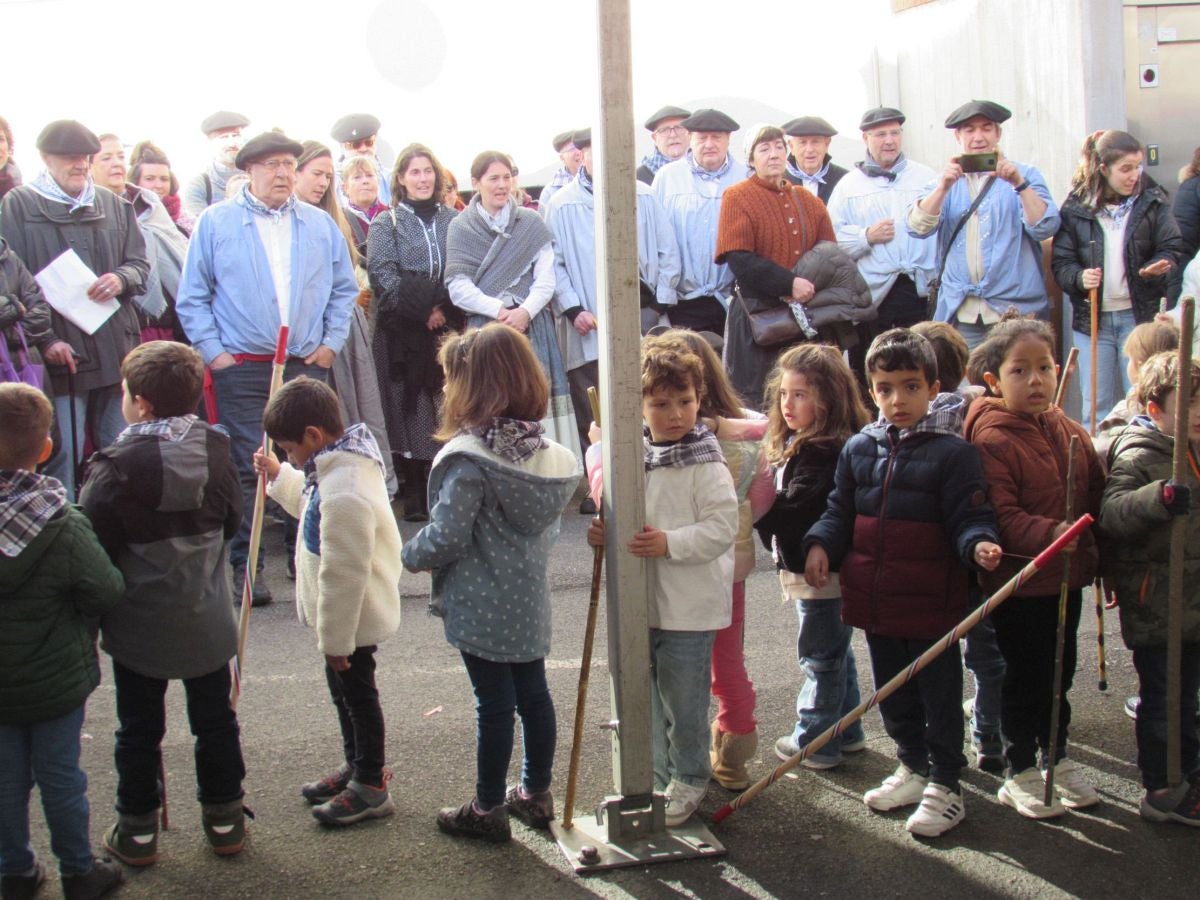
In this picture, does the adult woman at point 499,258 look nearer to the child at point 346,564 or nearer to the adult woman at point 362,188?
the adult woman at point 362,188

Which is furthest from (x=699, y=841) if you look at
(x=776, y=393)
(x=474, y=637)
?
(x=776, y=393)

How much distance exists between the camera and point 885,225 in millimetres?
8922

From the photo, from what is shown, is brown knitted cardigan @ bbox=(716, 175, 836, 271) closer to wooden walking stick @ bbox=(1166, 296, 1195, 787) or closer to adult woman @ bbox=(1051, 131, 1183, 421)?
adult woman @ bbox=(1051, 131, 1183, 421)

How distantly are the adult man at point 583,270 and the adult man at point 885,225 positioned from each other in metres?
1.11

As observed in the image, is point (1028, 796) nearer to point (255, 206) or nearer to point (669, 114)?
point (255, 206)

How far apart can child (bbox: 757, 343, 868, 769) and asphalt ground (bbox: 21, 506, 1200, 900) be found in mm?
244

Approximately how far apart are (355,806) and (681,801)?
101cm

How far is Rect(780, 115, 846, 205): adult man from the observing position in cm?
991

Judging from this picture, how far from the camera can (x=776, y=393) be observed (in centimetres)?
488

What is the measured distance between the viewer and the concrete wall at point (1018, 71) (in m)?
10.3

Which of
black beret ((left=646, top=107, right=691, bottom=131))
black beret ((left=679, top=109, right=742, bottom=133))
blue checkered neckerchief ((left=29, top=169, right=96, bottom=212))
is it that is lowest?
blue checkered neckerchief ((left=29, top=169, right=96, bottom=212))

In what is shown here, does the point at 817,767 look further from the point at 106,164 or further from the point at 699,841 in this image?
the point at 106,164

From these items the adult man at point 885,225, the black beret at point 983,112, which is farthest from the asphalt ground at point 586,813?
the black beret at point 983,112

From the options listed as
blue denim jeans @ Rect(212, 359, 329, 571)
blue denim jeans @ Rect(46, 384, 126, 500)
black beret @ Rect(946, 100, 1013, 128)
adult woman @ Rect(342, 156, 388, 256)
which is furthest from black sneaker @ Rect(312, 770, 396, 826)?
black beret @ Rect(946, 100, 1013, 128)
